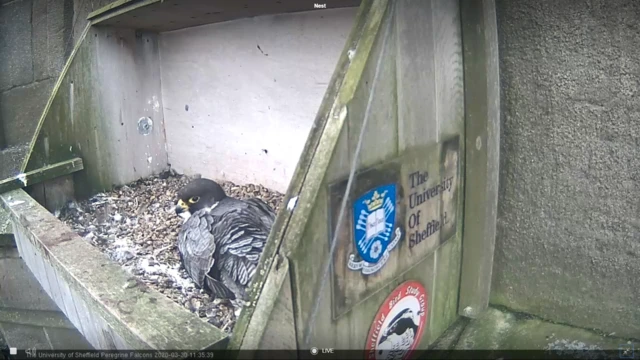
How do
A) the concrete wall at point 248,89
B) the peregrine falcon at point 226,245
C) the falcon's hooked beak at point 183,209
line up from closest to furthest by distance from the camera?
1. the peregrine falcon at point 226,245
2. the concrete wall at point 248,89
3. the falcon's hooked beak at point 183,209

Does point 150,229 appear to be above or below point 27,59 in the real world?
below

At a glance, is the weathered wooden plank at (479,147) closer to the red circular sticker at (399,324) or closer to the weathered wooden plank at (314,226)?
the red circular sticker at (399,324)

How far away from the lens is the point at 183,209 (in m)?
2.30

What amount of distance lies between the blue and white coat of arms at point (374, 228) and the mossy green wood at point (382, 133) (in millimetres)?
67

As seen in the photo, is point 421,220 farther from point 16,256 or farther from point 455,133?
point 16,256

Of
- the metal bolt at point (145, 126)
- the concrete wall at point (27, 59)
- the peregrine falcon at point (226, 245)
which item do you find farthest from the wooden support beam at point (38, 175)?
the concrete wall at point (27, 59)

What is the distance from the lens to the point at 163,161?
2.96 metres

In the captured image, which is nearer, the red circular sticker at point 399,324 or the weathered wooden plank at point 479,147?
the red circular sticker at point 399,324

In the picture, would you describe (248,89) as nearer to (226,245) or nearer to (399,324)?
(226,245)

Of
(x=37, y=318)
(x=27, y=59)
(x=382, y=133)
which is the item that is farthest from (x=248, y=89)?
(x=27, y=59)

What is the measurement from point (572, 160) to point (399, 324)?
71cm

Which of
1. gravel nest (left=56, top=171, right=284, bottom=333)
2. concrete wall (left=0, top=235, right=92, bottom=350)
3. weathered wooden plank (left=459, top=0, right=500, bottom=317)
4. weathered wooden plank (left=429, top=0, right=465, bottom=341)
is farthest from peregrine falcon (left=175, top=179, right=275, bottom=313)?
concrete wall (left=0, top=235, right=92, bottom=350)

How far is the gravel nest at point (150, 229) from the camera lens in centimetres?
176

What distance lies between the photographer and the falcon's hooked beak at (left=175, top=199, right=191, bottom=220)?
2.30 m
